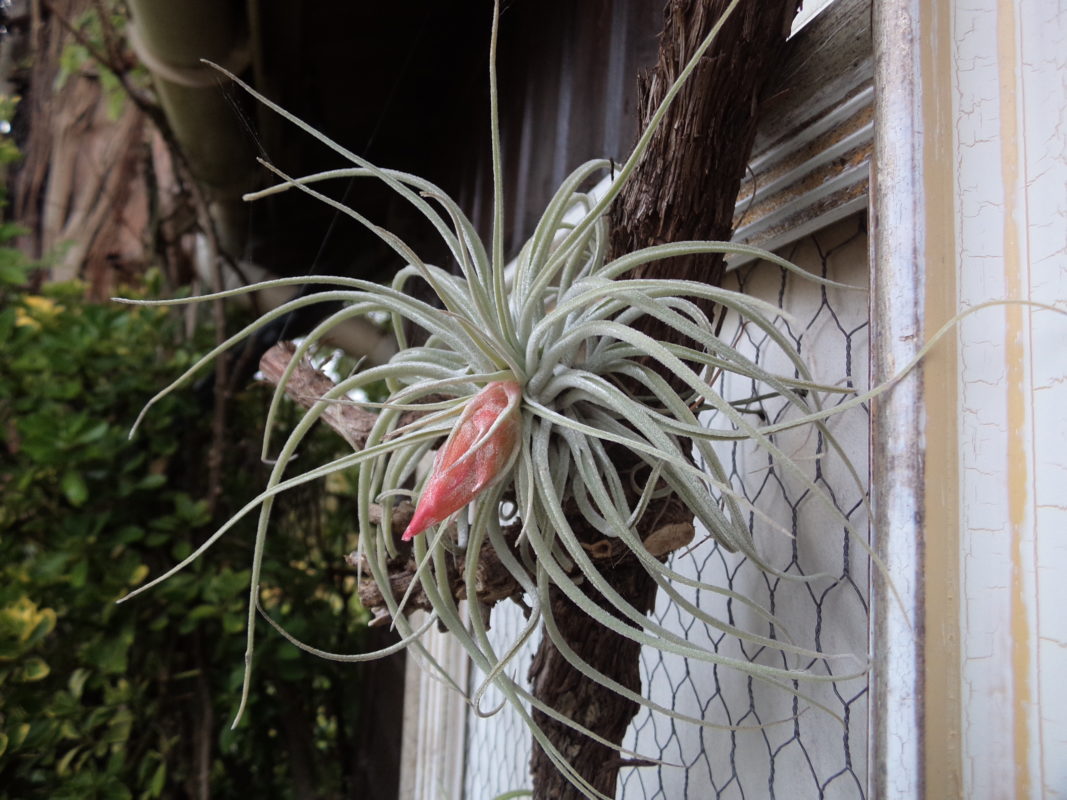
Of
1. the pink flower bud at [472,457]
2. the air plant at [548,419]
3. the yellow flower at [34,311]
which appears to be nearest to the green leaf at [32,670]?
the yellow flower at [34,311]

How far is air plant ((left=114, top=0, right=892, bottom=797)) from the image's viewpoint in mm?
392

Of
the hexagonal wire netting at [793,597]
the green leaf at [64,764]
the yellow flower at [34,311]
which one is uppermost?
the yellow flower at [34,311]

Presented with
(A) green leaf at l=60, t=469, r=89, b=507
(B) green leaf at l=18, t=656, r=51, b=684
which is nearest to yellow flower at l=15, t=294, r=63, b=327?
(A) green leaf at l=60, t=469, r=89, b=507

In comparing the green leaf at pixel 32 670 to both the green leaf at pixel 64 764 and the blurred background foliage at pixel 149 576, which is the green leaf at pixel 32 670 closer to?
the blurred background foliage at pixel 149 576

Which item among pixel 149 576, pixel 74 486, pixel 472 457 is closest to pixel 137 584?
pixel 149 576

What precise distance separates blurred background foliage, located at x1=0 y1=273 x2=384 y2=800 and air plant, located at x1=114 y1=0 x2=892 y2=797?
95 centimetres

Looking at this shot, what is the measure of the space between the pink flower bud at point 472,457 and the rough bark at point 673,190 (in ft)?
0.44

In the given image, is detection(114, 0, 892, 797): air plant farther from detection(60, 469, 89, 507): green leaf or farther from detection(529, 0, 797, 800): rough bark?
detection(60, 469, 89, 507): green leaf

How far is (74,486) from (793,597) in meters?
1.19

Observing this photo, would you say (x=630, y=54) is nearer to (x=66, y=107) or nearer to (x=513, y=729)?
(x=513, y=729)

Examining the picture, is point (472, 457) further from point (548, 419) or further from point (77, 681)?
point (77, 681)

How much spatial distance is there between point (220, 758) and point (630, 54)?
60.1 inches

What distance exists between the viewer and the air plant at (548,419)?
39cm

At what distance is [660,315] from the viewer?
38 cm
